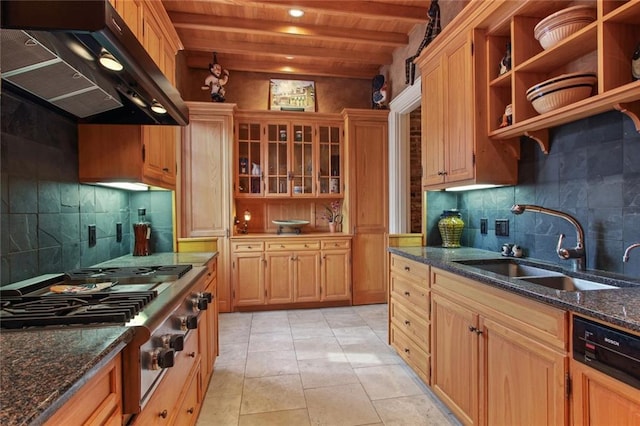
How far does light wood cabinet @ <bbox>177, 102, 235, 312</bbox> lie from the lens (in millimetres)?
3691

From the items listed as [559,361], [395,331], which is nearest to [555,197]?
[559,361]

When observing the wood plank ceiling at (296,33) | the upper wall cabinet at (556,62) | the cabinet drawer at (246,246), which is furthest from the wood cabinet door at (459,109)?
the cabinet drawer at (246,246)

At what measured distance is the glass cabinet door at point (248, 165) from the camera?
401 centimetres

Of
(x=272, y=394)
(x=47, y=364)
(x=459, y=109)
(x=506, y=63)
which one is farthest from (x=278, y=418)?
(x=506, y=63)

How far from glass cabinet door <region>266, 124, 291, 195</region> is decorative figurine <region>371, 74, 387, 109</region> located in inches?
45.9

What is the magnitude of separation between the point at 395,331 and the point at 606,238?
155 cm

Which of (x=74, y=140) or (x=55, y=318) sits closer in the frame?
(x=55, y=318)

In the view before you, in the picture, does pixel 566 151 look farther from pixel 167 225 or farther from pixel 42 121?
pixel 167 225

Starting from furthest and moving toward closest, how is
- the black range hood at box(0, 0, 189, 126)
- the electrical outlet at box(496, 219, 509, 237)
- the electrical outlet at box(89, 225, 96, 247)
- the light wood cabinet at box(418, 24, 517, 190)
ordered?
1. the electrical outlet at box(496, 219, 509, 237)
2. the light wood cabinet at box(418, 24, 517, 190)
3. the electrical outlet at box(89, 225, 96, 247)
4. the black range hood at box(0, 0, 189, 126)

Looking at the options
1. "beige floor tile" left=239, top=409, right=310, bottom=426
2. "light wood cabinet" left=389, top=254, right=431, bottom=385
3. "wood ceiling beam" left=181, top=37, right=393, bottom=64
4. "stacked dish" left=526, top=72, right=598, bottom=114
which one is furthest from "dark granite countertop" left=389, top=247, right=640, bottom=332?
"wood ceiling beam" left=181, top=37, right=393, bottom=64

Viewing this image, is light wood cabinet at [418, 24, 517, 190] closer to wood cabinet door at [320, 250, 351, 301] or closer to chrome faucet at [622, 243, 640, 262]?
chrome faucet at [622, 243, 640, 262]

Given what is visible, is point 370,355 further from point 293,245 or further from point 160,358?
point 160,358

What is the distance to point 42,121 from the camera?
154 centimetres

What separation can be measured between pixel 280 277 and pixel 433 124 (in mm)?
2365
